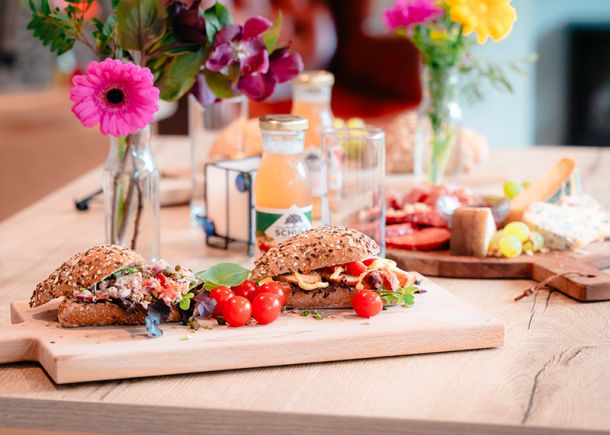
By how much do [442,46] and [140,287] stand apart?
105 cm

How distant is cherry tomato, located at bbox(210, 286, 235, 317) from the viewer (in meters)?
1.29

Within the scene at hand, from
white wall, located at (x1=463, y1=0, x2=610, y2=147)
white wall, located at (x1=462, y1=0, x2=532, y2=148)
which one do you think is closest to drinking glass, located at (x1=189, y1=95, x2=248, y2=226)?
white wall, located at (x1=462, y1=0, x2=532, y2=148)

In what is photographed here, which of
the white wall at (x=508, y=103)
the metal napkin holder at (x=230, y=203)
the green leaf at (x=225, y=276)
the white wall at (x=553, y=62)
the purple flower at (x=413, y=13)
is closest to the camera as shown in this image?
the green leaf at (x=225, y=276)

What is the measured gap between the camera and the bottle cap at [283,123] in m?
1.58

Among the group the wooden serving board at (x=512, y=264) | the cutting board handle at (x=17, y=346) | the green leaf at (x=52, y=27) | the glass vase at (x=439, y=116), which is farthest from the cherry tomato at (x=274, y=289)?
the glass vase at (x=439, y=116)

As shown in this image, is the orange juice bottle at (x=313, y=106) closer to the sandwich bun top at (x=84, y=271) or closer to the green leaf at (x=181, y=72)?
the green leaf at (x=181, y=72)

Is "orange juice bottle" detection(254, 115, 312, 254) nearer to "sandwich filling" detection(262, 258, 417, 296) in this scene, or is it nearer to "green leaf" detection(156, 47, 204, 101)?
"green leaf" detection(156, 47, 204, 101)

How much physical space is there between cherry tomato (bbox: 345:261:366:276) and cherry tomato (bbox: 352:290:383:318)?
0.06m

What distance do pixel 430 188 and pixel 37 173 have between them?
3.01 m

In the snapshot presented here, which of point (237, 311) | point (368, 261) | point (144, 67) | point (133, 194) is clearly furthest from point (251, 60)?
point (237, 311)

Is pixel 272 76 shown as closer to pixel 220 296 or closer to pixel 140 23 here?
pixel 140 23

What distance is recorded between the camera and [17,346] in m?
1.22

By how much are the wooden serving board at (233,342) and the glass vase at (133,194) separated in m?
0.37

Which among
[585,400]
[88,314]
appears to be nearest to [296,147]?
[88,314]
